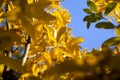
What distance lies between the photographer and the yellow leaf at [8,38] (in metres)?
0.63

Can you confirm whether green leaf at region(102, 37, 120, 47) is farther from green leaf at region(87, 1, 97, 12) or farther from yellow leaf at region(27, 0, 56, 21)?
green leaf at region(87, 1, 97, 12)

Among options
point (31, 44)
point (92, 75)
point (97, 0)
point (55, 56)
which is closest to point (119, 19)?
point (97, 0)

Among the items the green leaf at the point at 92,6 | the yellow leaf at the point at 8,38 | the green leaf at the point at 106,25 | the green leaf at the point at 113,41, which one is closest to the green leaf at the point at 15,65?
the yellow leaf at the point at 8,38

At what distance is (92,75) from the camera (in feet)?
1.61

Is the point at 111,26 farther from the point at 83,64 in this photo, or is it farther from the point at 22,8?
the point at 83,64

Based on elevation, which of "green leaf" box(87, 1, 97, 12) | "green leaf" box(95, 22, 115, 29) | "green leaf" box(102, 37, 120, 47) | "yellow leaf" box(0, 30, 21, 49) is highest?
"yellow leaf" box(0, 30, 21, 49)

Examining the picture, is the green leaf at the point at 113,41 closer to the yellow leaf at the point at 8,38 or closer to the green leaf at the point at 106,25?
the green leaf at the point at 106,25

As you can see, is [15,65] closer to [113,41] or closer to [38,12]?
[38,12]

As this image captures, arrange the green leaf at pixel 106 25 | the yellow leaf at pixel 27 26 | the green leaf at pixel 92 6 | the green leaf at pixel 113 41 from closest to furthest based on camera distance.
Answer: the yellow leaf at pixel 27 26, the green leaf at pixel 113 41, the green leaf at pixel 106 25, the green leaf at pixel 92 6

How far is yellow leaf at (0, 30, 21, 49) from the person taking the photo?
0.63 meters

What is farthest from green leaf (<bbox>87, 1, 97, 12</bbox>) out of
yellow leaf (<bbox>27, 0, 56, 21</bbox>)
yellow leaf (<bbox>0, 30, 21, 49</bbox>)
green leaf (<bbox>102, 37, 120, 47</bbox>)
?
yellow leaf (<bbox>0, 30, 21, 49</bbox>)

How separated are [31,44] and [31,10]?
153 centimetres

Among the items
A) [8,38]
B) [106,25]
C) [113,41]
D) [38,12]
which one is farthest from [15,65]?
[106,25]

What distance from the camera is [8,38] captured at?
64 centimetres
